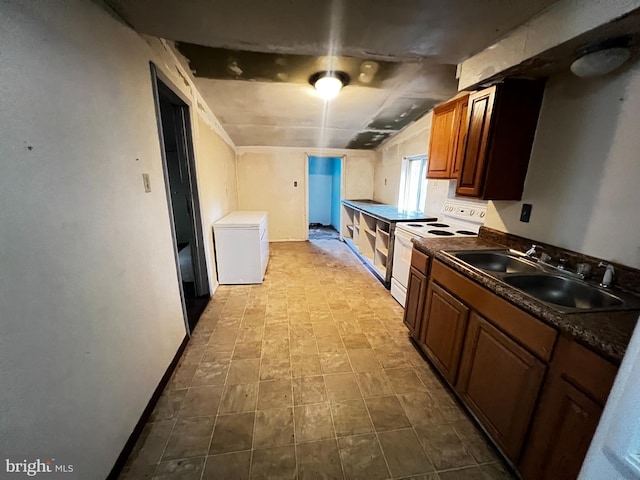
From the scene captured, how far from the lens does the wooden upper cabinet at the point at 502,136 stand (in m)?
1.60

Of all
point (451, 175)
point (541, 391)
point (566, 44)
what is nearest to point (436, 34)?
point (566, 44)

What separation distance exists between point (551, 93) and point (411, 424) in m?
2.21

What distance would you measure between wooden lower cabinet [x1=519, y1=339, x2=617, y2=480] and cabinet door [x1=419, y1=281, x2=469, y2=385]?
506 mm

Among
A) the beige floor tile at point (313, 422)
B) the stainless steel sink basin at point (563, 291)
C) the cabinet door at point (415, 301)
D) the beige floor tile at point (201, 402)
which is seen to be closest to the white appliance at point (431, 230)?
A: the cabinet door at point (415, 301)

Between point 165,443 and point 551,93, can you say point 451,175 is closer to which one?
point 551,93

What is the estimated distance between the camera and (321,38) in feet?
4.78

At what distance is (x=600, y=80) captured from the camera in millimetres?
1301

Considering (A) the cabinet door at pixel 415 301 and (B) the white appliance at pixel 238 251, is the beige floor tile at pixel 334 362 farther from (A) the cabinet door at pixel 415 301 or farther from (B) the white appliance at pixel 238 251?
(B) the white appliance at pixel 238 251

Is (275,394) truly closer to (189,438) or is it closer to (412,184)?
(189,438)

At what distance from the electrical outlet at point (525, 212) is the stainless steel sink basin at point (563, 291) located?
50 centimetres

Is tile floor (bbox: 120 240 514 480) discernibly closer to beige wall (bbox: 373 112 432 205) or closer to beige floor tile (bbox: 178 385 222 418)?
beige floor tile (bbox: 178 385 222 418)

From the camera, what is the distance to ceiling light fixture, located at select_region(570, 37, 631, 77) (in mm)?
1129

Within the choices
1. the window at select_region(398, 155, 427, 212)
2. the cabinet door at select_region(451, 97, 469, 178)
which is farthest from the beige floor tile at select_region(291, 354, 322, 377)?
the window at select_region(398, 155, 427, 212)

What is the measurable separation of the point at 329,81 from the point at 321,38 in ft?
2.89
